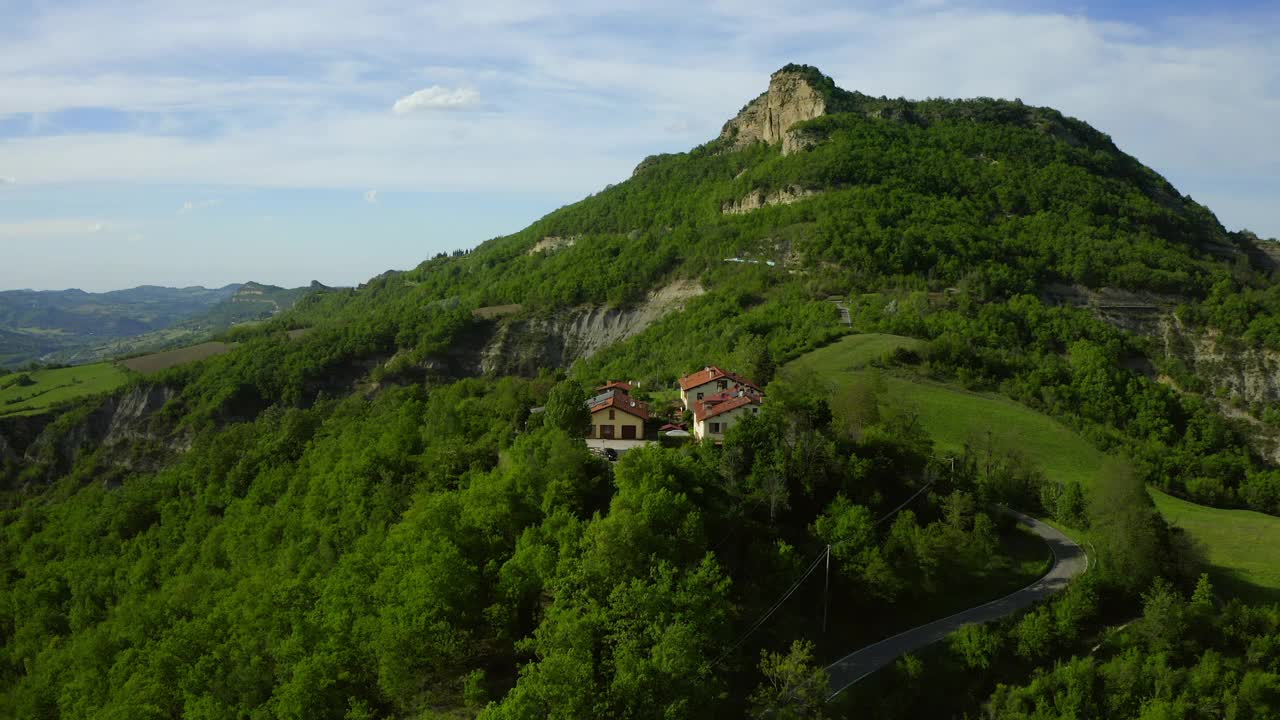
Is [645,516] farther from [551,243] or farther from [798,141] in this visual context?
[551,243]

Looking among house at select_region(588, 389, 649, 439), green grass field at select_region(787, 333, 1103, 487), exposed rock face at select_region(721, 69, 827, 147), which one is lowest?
green grass field at select_region(787, 333, 1103, 487)

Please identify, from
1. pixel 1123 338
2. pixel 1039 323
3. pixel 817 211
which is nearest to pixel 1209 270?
pixel 1123 338

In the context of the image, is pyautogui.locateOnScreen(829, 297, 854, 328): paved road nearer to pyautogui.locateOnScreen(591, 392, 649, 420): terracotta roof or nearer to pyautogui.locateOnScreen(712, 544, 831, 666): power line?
pyautogui.locateOnScreen(591, 392, 649, 420): terracotta roof

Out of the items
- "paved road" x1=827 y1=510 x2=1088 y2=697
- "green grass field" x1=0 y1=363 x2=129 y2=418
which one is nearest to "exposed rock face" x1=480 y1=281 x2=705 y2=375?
"green grass field" x1=0 y1=363 x2=129 y2=418

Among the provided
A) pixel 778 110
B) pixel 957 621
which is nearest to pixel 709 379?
pixel 957 621

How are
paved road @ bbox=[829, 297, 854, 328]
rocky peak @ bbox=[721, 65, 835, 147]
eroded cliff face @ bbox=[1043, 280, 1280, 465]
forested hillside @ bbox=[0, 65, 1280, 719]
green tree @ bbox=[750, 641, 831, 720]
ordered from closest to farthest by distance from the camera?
green tree @ bbox=[750, 641, 831, 720] < forested hillside @ bbox=[0, 65, 1280, 719] < paved road @ bbox=[829, 297, 854, 328] < eroded cliff face @ bbox=[1043, 280, 1280, 465] < rocky peak @ bbox=[721, 65, 835, 147]

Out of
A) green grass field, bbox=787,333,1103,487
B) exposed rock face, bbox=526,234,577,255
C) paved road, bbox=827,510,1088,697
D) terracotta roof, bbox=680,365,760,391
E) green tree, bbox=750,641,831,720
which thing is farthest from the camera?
exposed rock face, bbox=526,234,577,255

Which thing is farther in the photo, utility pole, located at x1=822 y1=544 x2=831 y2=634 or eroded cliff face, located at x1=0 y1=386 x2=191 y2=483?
eroded cliff face, located at x1=0 y1=386 x2=191 y2=483

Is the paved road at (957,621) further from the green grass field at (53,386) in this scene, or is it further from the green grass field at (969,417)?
the green grass field at (53,386)
